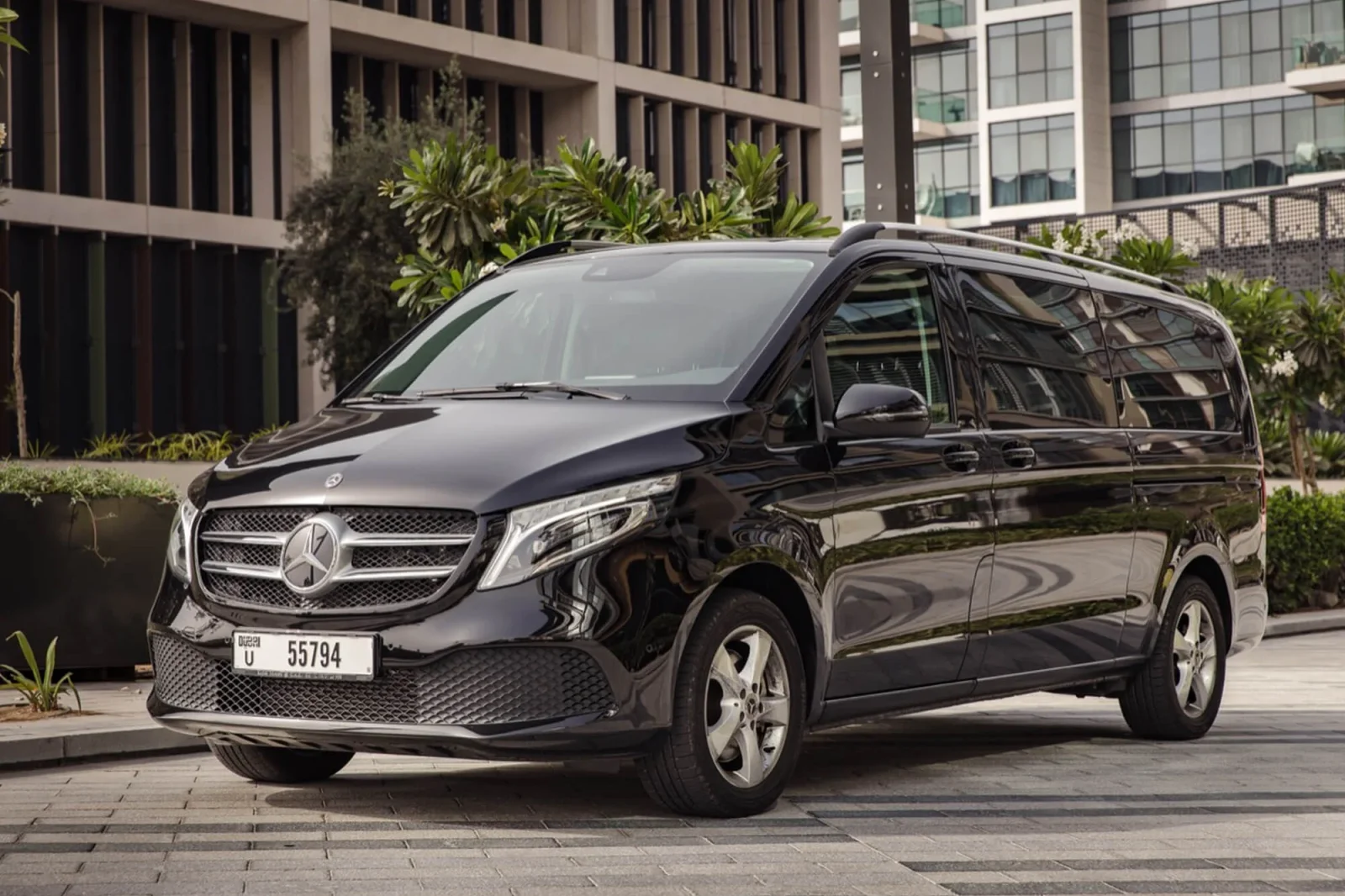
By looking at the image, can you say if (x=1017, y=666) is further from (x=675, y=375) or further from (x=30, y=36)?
(x=30, y=36)

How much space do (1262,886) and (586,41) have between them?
43425mm

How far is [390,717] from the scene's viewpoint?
6.35m

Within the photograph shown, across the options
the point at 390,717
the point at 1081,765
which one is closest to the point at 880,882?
the point at 390,717

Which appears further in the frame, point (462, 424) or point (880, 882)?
point (462, 424)

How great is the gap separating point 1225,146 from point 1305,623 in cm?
5387

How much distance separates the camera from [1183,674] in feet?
31.1

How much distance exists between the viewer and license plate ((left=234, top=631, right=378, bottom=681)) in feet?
20.8

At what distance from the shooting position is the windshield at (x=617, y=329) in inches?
285

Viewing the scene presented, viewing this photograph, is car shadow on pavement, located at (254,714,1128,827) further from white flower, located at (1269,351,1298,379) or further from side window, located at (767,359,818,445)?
white flower, located at (1269,351,1298,379)

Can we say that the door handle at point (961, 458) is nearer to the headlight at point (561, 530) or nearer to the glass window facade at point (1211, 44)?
the headlight at point (561, 530)

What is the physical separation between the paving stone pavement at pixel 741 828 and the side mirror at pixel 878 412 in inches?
50.8

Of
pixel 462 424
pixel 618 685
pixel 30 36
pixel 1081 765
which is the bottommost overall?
pixel 1081 765

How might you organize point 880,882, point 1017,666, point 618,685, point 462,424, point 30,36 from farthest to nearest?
point 30,36 → point 1017,666 → point 462,424 → point 618,685 → point 880,882

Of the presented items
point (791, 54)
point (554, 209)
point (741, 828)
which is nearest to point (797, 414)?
point (741, 828)
